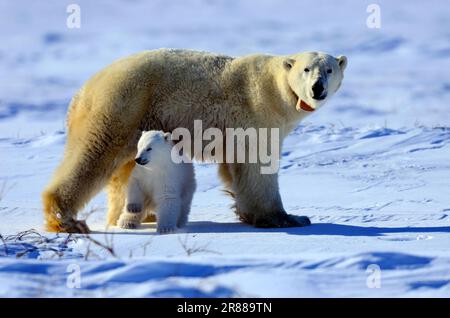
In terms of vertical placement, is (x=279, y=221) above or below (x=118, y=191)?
below

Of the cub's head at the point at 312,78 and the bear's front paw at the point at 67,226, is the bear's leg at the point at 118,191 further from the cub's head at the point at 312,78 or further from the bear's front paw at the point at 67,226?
the cub's head at the point at 312,78

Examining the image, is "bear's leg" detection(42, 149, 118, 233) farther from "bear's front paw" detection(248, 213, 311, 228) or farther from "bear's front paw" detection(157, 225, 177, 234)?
"bear's front paw" detection(248, 213, 311, 228)

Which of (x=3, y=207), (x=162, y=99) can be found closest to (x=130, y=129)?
(x=162, y=99)

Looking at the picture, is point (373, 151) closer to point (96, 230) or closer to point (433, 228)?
point (433, 228)

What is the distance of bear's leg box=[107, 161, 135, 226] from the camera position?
24.5 feet

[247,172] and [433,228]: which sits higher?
[247,172]

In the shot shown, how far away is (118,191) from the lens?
7.50 meters

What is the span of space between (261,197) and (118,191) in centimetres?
131

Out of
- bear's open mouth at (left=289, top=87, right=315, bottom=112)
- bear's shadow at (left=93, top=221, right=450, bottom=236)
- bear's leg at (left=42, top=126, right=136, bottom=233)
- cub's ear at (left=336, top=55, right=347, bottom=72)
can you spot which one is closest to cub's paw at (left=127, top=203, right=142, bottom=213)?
bear's shadow at (left=93, top=221, right=450, bottom=236)

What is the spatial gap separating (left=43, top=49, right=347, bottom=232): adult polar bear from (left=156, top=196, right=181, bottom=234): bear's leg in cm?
63

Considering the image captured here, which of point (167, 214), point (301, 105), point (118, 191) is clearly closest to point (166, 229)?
point (167, 214)

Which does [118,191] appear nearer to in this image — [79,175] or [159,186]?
[79,175]
